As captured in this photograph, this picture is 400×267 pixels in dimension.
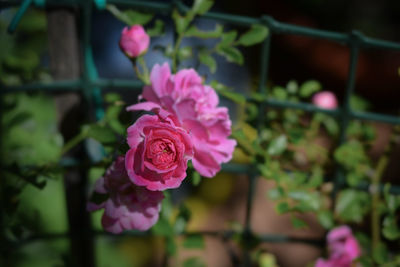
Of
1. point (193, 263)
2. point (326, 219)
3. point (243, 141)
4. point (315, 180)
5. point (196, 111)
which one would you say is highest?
point (196, 111)

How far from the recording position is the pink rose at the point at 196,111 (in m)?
0.78

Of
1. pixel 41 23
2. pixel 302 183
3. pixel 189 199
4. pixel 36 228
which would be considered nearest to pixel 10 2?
pixel 36 228

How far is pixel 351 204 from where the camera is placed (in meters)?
1.12

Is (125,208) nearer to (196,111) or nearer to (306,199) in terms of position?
(196,111)

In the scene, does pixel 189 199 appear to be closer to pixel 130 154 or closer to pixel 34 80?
pixel 34 80

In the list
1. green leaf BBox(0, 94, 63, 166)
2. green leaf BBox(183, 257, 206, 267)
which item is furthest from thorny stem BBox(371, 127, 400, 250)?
green leaf BBox(0, 94, 63, 166)

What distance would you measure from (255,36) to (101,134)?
40cm

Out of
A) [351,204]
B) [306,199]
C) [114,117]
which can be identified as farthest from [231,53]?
[351,204]

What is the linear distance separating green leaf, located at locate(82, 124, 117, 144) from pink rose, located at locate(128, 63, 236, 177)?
166mm

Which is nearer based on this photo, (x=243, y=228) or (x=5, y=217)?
(x=5, y=217)

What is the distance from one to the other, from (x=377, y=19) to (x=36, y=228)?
276cm

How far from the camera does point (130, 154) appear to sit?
0.74 m

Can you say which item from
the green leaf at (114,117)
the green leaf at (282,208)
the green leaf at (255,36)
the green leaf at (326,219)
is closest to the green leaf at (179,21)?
the green leaf at (255,36)

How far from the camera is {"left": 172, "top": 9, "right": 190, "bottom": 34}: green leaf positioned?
94 centimetres
